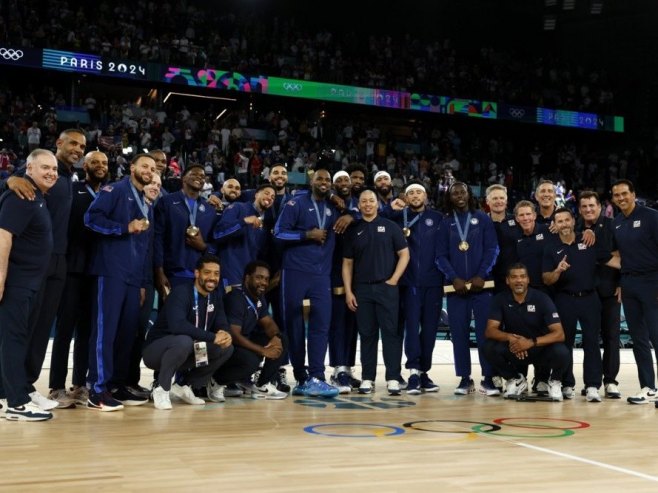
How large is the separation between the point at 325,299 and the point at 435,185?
1847 cm

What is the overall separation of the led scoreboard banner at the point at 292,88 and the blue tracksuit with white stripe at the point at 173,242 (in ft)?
56.1

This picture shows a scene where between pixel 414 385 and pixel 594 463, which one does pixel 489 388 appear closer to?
pixel 414 385

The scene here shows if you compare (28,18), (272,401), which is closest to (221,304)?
(272,401)

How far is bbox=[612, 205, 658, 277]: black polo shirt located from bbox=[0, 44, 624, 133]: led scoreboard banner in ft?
62.0

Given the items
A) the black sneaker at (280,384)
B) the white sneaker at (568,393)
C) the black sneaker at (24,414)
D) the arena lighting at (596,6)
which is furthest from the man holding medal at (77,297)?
the arena lighting at (596,6)

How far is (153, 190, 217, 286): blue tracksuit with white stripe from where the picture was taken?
7.05 meters

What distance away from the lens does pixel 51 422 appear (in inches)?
219

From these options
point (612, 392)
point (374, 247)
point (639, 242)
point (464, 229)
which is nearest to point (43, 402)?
point (374, 247)

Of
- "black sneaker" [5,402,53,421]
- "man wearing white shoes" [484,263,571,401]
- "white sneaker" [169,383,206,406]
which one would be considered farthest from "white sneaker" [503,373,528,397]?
"black sneaker" [5,402,53,421]

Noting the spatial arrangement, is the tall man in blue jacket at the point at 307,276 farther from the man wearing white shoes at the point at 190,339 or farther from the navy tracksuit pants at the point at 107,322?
the navy tracksuit pants at the point at 107,322

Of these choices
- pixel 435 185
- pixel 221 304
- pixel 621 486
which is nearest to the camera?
pixel 621 486

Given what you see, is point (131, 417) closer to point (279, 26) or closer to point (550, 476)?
point (550, 476)

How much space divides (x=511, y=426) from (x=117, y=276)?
3070 millimetres

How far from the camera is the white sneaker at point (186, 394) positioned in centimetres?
667
